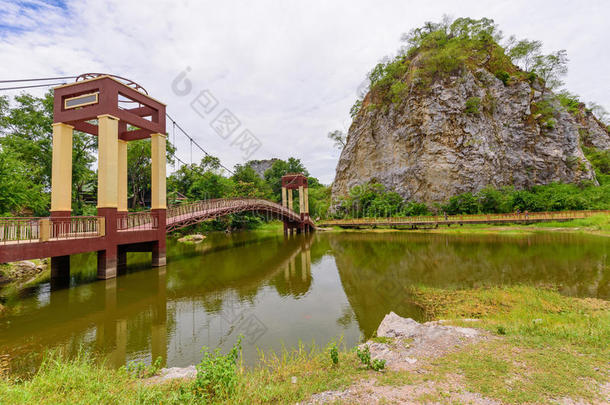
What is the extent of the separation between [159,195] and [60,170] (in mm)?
3580

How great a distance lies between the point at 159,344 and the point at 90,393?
250 centimetres

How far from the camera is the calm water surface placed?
5.22m

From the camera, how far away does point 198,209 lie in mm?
16031

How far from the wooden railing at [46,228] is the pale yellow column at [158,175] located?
2739 millimetres

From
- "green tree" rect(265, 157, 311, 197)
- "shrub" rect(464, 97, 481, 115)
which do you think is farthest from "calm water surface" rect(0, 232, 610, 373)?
"green tree" rect(265, 157, 311, 197)

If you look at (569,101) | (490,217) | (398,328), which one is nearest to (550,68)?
(569,101)

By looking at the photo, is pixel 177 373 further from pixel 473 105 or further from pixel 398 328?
pixel 473 105

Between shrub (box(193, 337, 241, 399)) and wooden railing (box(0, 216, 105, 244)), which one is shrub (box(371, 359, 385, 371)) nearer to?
shrub (box(193, 337, 241, 399))

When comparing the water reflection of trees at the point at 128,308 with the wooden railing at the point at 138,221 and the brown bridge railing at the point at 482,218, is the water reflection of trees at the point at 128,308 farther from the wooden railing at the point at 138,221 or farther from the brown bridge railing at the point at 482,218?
the brown bridge railing at the point at 482,218

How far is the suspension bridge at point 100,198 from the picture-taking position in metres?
7.96

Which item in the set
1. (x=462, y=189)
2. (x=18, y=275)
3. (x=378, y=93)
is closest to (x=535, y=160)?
(x=462, y=189)

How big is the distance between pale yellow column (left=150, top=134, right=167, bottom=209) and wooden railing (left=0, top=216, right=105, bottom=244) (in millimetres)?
2739

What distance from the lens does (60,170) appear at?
34.5 ft

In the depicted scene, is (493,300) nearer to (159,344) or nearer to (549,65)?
(159,344)
